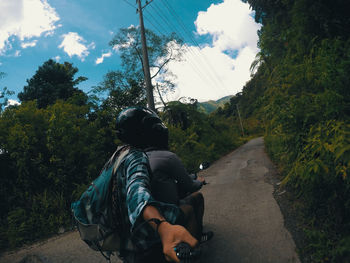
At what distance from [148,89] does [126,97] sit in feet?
7.16

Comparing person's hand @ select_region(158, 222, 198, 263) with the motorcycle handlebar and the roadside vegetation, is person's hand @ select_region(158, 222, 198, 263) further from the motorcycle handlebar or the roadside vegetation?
the roadside vegetation

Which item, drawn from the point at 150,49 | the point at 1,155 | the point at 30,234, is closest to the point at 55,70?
the point at 150,49

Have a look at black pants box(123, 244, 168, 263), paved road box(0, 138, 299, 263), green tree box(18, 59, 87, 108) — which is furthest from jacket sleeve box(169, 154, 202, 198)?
green tree box(18, 59, 87, 108)

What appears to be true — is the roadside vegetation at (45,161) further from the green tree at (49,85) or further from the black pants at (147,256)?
the green tree at (49,85)

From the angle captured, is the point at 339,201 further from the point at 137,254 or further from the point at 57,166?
the point at 57,166

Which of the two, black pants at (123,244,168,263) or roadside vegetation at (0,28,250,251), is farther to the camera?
roadside vegetation at (0,28,250,251)

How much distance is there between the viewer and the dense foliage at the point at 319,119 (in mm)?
2203

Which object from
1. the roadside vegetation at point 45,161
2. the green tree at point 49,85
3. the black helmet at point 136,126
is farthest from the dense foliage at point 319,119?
the green tree at point 49,85

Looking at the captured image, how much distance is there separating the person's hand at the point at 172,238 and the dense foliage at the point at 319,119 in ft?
6.68

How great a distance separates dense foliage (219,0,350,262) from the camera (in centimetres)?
220

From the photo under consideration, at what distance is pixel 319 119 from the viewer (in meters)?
2.82

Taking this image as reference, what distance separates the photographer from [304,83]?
3322 millimetres

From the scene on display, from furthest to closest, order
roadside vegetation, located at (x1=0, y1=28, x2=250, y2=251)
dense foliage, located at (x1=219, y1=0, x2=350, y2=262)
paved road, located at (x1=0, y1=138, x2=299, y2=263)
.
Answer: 1. roadside vegetation, located at (x1=0, y1=28, x2=250, y2=251)
2. paved road, located at (x1=0, y1=138, x2=299, y2=263)
3. dense foliage, located at (x1=219, y1=0, x2=350, y2=262)

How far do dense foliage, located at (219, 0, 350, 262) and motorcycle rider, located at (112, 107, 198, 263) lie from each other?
5.82 ft
